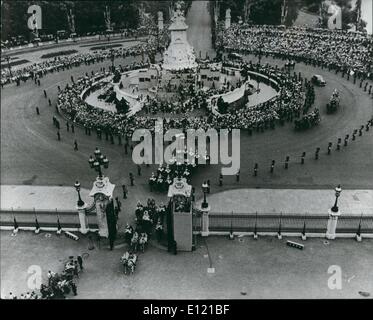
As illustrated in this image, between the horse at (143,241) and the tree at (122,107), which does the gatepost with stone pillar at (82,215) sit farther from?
the tree at (122,107)

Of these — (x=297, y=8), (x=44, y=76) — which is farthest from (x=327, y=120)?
(x=297, y=8)

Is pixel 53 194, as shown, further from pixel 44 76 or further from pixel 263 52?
pixel 263 52

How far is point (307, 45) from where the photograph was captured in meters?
64.4

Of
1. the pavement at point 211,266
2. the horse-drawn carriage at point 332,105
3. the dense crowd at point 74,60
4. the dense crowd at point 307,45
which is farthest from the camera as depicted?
the dense crowd at point 307,45

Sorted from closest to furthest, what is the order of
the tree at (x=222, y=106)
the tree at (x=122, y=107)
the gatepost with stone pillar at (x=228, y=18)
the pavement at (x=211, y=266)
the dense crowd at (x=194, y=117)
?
1. the pavement at (x=211, y=266)
2. the dense crowd at (x=194, y=117)
3. the tree at (x=222, y=106)
4. the tree at (x=122, y=107)
5. the gatepost with stone pillar at (x=228, y=18)

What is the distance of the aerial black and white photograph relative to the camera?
22000mm

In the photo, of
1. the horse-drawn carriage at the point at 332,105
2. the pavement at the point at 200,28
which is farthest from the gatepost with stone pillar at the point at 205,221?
the pavement at the point at 200,28

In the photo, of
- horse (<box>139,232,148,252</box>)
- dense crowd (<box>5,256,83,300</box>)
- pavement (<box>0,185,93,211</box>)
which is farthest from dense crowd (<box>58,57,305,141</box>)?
dense crowd (<box>5,256,83,300</box>)

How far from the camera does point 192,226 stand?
23438 mm

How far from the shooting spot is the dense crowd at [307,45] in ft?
186

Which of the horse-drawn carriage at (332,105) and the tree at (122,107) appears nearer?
the horse-drawn carriage at (332,105)

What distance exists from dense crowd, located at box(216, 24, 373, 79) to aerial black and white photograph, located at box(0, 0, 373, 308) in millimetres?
347

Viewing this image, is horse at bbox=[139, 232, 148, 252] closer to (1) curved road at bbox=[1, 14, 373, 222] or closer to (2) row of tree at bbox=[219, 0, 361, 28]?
(1) curved road at bbox=[1, 14, 373, 222]

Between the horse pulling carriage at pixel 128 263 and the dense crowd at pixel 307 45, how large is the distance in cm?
3706
